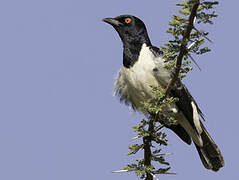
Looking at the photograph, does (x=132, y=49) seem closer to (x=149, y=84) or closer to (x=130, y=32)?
(x=130, y=32)

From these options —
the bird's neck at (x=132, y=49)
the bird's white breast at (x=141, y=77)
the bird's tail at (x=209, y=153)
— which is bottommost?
the bird's tail at (x=209, y=153)

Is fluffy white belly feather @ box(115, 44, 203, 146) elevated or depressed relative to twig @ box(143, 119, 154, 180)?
elevated

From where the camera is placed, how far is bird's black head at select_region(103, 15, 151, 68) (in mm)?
7141

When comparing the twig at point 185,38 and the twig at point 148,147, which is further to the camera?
the twig at point 148,147

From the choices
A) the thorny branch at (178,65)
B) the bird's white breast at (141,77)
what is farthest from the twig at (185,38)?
the bird's white breast at (141,77)

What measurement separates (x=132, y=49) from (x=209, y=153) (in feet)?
7.10

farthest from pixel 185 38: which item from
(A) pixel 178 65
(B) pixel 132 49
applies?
(B) pixel 132 49

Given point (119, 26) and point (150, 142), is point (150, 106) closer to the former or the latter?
point (150, 142)

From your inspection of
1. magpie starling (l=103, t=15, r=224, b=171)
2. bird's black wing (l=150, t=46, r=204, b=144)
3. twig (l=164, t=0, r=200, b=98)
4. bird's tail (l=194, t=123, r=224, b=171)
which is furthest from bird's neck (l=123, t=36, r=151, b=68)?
twig (l=164, t=0, r=200, b=98)

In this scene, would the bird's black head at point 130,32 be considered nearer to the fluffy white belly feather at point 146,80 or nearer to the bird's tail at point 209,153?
the fluffy white belly feather at point 146,80

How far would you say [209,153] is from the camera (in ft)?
22.9

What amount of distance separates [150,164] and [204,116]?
2933 mm

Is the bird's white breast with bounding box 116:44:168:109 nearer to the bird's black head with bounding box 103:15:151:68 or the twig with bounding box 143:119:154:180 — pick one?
the bird's black head with bounding box 103:15:151:68

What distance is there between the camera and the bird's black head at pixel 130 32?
7.14m
